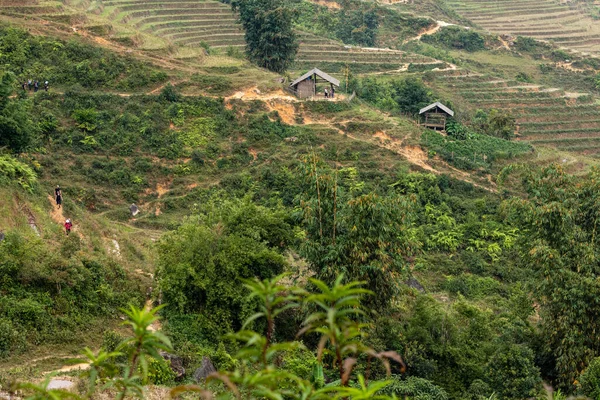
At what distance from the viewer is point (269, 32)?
3800 centimetres

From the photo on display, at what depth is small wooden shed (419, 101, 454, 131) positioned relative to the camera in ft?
113

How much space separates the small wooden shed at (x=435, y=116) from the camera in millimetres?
34344

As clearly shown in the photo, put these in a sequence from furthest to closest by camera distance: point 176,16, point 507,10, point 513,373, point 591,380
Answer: point 507,10 < point 176,16 < point 513,373 < point 591,380

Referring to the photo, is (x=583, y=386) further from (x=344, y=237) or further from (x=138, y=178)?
(x=138, y=178)

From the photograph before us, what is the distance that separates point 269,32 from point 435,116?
11.4 meters

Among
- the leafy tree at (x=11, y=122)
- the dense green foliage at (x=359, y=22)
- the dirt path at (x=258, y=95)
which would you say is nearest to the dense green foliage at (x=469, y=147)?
the dirt path at (x=258, y=95)

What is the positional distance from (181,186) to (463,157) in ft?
47.0

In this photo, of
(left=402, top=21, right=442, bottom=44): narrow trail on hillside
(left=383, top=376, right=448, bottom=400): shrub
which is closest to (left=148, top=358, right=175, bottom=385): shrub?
(left=383, top=376, right=448, bottom=400): shrub

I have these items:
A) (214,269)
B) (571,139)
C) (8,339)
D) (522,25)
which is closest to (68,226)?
(214,269)

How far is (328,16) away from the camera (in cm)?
6069

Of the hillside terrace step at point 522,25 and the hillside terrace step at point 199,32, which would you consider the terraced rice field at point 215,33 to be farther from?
the hillside terrace step at point 522,25

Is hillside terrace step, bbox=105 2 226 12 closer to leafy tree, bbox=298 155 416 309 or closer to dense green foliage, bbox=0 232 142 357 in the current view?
dense green foliage, bbox=0 232 142 357

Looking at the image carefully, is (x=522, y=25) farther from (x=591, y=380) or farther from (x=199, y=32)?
(x=591, y=380)

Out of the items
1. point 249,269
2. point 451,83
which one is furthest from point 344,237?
point 451,83
